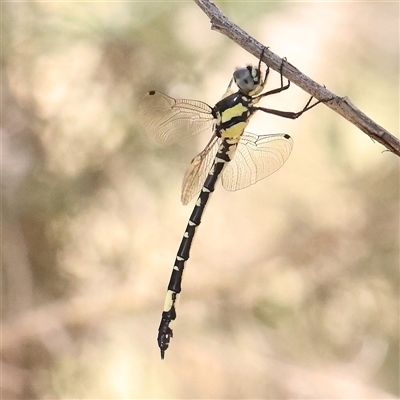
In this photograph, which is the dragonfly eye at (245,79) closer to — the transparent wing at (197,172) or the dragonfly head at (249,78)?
the dragonfly head at (249,78)

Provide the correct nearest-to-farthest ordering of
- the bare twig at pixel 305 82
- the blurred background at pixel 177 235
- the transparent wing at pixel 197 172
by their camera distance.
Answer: the bare twig at pixel 305 82, the transparent wing at pixel 197 172, the blurred background at pixel 177 235

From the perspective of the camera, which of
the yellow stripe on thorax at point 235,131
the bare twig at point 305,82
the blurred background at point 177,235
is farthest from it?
the blurred background at point 177,235

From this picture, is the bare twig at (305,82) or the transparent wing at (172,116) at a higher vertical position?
the transparent wing at (172,116)

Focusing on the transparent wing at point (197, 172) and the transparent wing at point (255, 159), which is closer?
the transparent wing at point (255, 159)

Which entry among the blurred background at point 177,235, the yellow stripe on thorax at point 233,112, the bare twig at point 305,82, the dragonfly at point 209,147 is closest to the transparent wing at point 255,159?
the dragonfly at point 209,147

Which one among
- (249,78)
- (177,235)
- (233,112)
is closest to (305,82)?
(249,78)

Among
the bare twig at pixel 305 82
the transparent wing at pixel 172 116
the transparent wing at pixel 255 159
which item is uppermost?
the transparent wing at pixel 172 116

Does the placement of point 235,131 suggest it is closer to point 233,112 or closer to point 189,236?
point 233,112

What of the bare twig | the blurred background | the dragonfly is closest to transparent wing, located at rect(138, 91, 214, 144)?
the dragonfly
